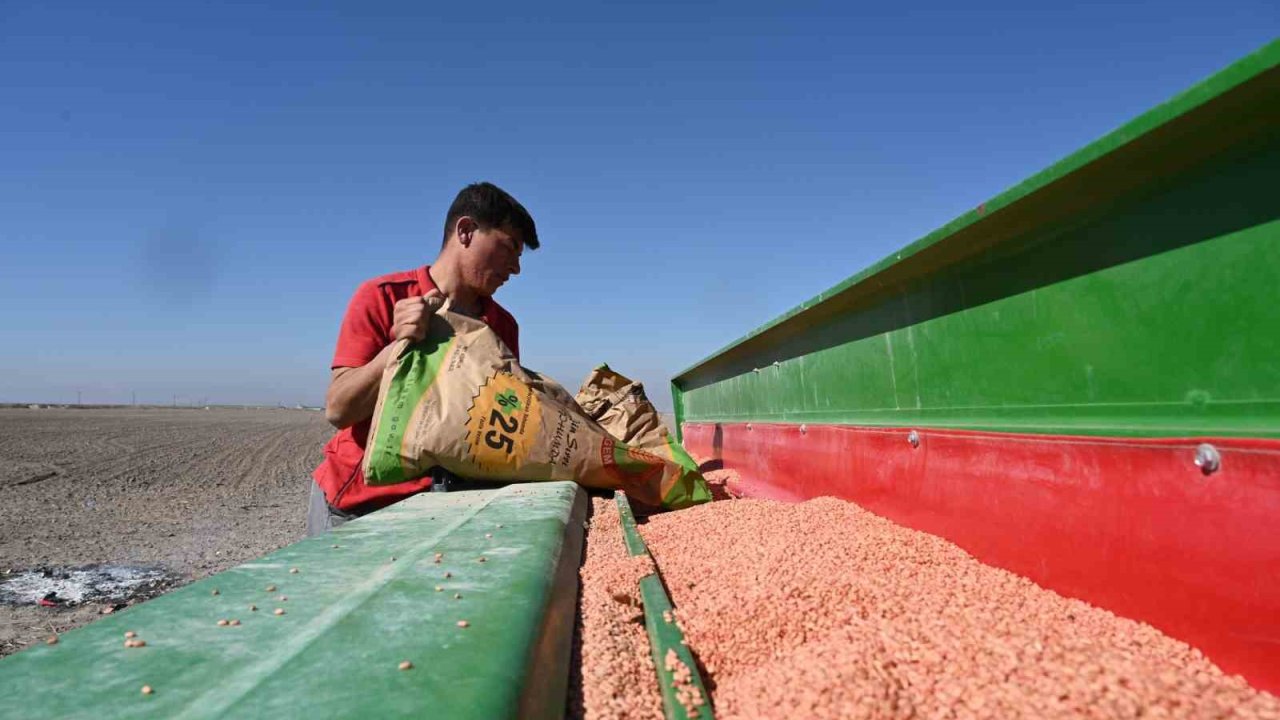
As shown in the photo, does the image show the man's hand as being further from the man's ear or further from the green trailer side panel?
the green trailer side panel

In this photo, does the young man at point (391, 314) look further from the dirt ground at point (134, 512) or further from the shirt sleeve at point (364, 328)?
the dirt ground at point (134, 512)

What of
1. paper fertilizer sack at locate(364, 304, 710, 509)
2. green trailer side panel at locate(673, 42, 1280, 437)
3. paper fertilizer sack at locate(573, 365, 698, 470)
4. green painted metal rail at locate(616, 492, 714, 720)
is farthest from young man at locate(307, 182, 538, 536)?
green trailer side panel at locate(673, 42, 1280, 437)

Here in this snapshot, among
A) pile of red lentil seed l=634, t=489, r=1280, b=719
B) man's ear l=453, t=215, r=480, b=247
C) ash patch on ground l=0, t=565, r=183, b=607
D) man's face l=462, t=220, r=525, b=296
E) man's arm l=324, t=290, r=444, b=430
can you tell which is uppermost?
man's ear l=453, t=215, r=480, b=247

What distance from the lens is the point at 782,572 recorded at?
1.47 meters

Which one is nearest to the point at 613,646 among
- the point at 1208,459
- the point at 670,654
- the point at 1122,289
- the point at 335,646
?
the point at 670,654

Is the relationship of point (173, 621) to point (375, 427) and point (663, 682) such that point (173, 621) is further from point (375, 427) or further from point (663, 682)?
point (375, 427)

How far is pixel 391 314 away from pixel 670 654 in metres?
2.13

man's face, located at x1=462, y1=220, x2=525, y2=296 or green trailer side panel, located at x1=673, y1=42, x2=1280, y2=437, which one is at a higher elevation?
man's face, located at x1=462, y1=220, x2=525, y2=296

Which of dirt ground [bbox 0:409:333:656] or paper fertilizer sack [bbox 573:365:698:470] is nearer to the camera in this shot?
paper fertilizer sack [bbox 573:365:698:470]

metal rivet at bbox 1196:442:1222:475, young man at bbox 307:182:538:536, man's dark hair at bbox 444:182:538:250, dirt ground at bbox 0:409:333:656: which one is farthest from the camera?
dirt ground at bbox 0:409:333:656

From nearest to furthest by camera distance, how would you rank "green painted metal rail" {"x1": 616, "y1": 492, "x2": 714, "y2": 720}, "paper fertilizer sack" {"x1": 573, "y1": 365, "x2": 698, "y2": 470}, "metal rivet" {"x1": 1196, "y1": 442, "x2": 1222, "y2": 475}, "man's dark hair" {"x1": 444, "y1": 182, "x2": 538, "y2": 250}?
"green painted metal rail" {"x1": 616, "y1": 492, "x2": 714, "y2": 720} < "metal rivet" {"x1": 1196, "y1": 442, "x2": 1222, "y2": 475} < "man's dark hair" {"x1": 444, "y1": 182, "x2": 538, "y2": 250} < "paper fertilizer sack" {"x1": 573, "y1": 365, "x2": 698, "y2": 470}

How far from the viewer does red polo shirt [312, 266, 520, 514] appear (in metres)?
2.44

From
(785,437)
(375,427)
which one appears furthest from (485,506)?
(785,437)

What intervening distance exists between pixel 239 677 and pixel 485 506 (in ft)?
3.55
